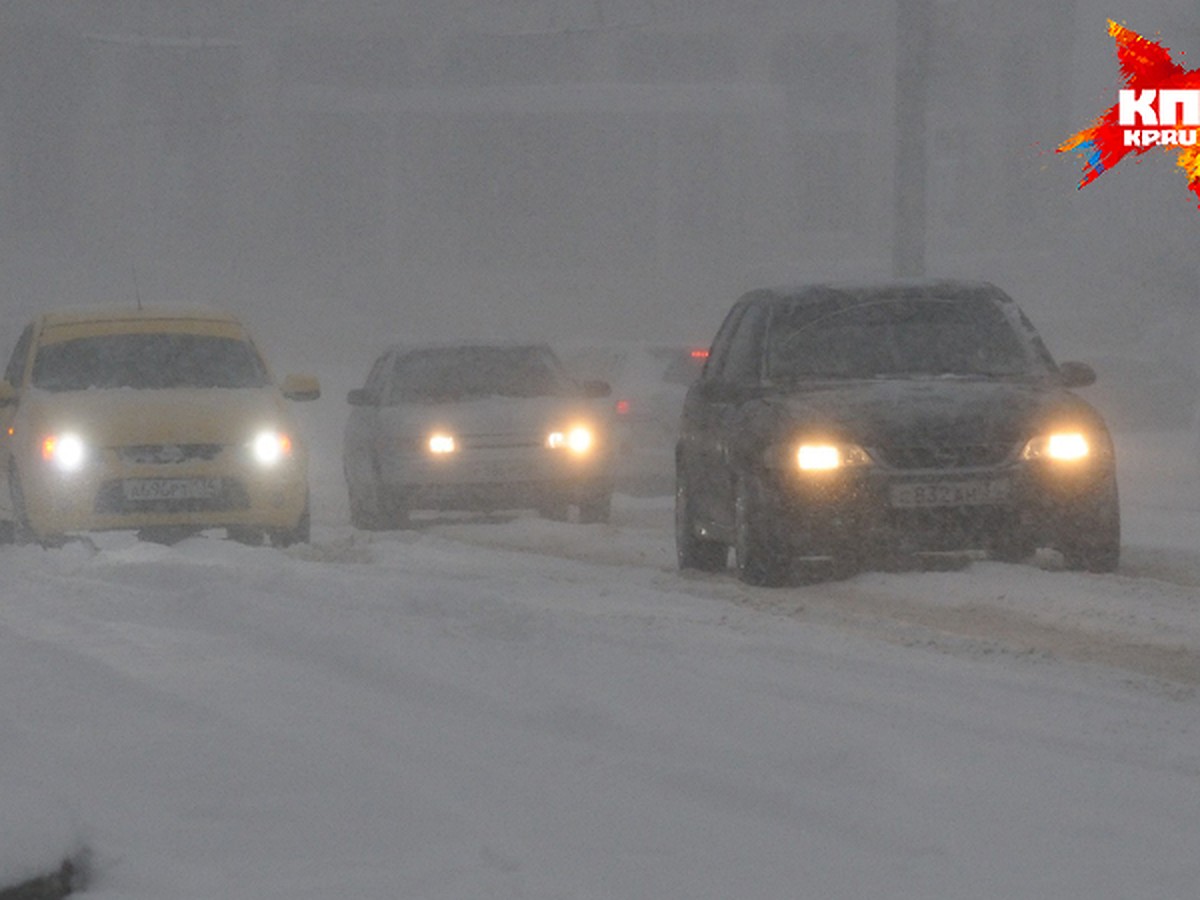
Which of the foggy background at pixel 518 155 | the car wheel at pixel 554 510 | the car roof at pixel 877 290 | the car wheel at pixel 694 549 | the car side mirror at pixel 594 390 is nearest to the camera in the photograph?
the car roof at pixel 877 290

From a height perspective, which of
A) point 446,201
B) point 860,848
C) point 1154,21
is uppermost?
point 1154,21

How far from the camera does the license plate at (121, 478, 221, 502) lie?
15453mm

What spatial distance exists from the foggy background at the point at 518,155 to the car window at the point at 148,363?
28.4 m

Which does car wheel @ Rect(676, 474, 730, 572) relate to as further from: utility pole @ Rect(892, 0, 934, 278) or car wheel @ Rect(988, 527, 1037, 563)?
utility pole @ Rect(892, 0, 934, 278)

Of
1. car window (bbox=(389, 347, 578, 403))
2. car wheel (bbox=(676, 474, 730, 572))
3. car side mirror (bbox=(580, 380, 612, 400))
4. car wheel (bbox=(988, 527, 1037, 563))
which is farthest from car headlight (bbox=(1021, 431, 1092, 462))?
car window (bbox=(389, 347, 578, 403))

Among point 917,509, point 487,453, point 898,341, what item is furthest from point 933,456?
point 487,453

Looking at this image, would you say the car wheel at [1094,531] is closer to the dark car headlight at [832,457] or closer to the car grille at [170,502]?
the dark car headlight at [832,457]

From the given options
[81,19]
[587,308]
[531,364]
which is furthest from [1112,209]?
[531,364]

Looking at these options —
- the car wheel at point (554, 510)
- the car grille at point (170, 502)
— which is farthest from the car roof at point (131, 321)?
the car wheel at point (554, 510)

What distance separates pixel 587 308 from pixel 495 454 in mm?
28371

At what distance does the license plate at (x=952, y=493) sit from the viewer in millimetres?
11992

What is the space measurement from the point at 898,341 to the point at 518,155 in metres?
35.1

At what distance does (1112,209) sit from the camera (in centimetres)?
5309

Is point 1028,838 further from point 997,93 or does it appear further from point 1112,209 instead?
point 1112,209
